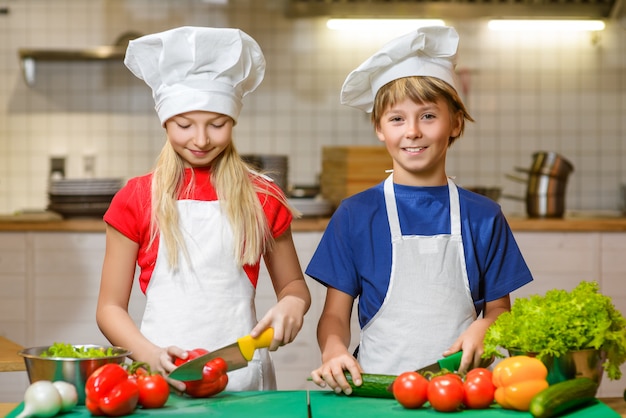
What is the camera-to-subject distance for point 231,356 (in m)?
1.58

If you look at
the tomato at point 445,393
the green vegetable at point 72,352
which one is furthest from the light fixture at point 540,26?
the green vegetable at point 72,352

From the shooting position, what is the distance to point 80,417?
1.41 meters

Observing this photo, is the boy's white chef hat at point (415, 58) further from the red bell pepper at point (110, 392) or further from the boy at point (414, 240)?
the red bell pepper at point (110, 392)

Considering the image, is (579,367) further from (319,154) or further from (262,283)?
(319,154)

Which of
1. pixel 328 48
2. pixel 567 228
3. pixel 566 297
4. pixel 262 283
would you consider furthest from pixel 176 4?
pixel 566 297

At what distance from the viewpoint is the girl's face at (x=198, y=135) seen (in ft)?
5.96

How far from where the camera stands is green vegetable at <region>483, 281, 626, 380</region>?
1466 mm

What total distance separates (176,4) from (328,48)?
0.93 meters

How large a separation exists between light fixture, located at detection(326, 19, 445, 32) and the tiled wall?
0.05 meters

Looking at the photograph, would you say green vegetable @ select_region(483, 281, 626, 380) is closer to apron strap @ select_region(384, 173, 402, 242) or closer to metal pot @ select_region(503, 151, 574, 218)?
apron strap @ select_region(384, 173, 402, 242)

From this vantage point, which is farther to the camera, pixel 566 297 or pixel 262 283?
pixel 262 283

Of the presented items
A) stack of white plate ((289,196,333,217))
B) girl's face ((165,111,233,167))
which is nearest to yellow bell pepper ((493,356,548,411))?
girl's face ((165,111,233,167))

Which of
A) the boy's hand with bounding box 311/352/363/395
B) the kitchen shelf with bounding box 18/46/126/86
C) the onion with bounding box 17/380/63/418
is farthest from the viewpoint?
the kitchen shelf with bounding box 18/46/126/86

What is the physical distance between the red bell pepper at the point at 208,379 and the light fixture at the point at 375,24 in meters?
3.78
